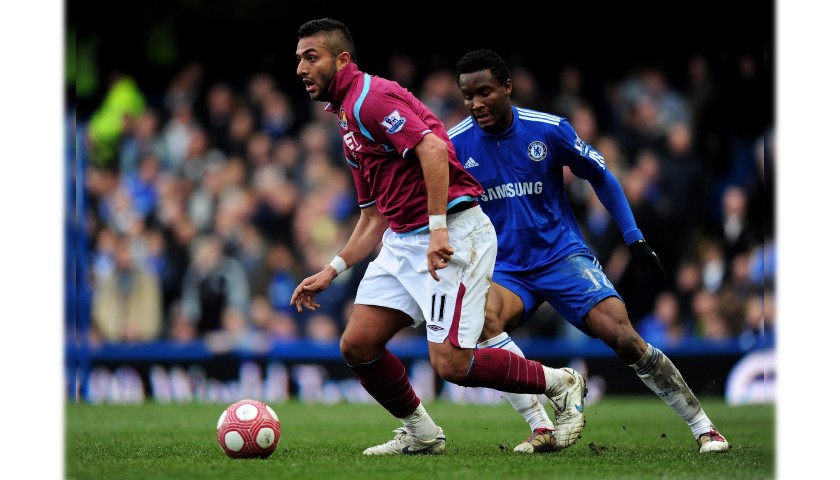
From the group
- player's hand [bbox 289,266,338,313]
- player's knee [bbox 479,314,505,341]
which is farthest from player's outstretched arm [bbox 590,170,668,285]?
player's hand [bbox 289,266,338,313]

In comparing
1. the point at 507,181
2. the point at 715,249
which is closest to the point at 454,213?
the point at 507,181

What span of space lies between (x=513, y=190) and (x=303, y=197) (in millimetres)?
8157

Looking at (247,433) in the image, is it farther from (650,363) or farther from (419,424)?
(650,363)

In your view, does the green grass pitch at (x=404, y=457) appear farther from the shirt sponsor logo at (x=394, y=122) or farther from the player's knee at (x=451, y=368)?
the shirt sponsor logo at (x=394, y=122)

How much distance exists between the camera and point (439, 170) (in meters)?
5.72

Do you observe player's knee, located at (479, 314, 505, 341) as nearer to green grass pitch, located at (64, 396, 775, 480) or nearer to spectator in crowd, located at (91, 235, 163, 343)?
green grass pitch, located at (64, 396, 775, 480)

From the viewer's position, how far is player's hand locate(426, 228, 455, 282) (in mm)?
5629

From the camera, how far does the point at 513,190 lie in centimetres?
698

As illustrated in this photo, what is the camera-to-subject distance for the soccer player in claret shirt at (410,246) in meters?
5.79

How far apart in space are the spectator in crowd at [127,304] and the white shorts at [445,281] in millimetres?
8415

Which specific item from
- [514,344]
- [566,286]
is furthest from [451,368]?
[566,286]

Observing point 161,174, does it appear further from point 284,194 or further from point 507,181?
point 507,181

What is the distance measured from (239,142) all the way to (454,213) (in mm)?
9903

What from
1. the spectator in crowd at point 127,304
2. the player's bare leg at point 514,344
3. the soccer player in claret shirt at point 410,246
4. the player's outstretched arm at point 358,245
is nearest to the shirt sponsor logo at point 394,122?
the soccer player in claret shirt at point 410,246
